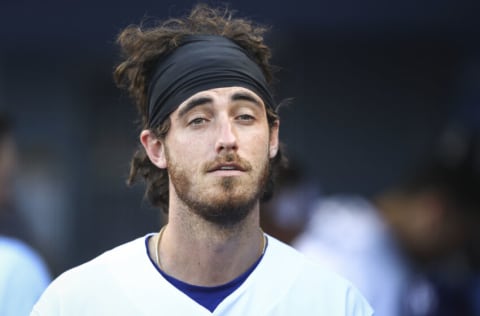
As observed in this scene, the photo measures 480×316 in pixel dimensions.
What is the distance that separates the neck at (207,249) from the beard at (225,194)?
0.04 meters

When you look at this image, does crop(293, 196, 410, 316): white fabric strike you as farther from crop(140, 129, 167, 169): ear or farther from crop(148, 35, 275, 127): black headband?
crop(148, 35, 275, 127): black headband

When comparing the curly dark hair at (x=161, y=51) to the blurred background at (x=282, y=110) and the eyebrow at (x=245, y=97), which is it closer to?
the eyebrow at (x=245, y=97)

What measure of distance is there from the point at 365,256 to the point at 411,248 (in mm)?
268

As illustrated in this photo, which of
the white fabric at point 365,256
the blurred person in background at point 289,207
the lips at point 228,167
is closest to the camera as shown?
the lips at point 228,167

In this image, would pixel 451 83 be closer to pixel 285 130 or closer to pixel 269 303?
pixel 285 130

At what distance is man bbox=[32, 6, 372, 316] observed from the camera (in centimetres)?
398

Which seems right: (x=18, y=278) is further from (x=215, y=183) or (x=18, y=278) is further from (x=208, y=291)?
(x=215, y=183)

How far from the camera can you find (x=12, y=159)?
576 centimetres

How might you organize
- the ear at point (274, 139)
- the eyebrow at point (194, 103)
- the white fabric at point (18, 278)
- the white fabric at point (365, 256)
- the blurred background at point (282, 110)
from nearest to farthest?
the eyebrow at point (194, 103) → the ear at point (274, 139) → the white fabric at point (18, 278) → the white fabric at point (365, 256) → the blurred background at point (282, 110)

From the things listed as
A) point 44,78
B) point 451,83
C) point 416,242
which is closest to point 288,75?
point 451,83

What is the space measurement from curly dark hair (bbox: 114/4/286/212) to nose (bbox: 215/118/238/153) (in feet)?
0.91

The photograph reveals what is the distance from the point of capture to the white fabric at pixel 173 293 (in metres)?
3.99

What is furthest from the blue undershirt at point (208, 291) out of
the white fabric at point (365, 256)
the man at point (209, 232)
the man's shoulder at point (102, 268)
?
the white fabric at point (365, 256)

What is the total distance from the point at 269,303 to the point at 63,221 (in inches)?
273
